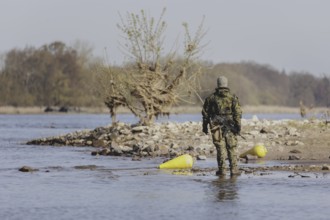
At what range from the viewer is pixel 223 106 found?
19.6 m

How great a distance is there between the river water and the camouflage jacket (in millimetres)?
1340

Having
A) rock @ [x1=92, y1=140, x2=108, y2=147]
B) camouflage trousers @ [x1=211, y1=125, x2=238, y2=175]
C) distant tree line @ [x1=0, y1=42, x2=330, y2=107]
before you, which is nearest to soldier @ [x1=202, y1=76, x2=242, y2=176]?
camouflage trousers @ [x1=211, y1=125, x2=238, y2=175]

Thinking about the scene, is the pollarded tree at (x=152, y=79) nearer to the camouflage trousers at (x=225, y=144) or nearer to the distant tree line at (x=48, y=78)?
the camouflage trousers at (x=225, y=144)

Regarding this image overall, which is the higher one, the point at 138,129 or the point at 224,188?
the point at 138,129

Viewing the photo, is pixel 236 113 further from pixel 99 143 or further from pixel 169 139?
pixel 99 143

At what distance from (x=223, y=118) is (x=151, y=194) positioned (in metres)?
3.61

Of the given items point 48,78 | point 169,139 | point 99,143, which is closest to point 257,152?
point 169,139

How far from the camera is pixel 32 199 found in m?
16.0

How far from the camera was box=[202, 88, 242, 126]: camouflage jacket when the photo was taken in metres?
19.5

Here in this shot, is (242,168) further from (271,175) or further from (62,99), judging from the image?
(62,99)

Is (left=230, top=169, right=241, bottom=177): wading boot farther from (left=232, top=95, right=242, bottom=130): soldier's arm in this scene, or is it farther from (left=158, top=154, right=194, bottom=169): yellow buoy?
(left=158, top=154, right=194, bottom=169): yellow buoy

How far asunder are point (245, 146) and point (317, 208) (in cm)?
1345

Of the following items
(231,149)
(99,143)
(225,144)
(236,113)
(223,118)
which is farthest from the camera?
(99,143)

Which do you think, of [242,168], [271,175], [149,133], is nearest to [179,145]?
[149,133]
